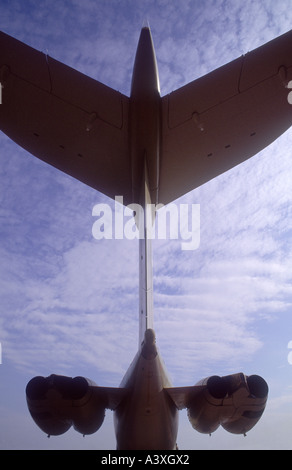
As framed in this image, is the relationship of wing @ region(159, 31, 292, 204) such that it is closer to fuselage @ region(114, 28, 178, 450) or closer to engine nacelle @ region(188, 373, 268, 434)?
fuselage @ region(114, 28, 178, 450)

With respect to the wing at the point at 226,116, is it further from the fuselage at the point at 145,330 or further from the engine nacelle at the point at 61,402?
the engine nacelle at the point at 61,402

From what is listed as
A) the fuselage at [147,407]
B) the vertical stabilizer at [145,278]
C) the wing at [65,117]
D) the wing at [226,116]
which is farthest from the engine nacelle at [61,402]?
the wing at [226,116]

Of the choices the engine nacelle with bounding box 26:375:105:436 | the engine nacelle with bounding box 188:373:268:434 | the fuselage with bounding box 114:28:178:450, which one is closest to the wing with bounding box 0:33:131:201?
the fuselage with bounding box 114:28:178:450

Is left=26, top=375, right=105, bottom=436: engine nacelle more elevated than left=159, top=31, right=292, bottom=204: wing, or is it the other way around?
left=159, top=31, right=292, bottom=204: wing

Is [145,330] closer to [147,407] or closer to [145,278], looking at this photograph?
[145,278]

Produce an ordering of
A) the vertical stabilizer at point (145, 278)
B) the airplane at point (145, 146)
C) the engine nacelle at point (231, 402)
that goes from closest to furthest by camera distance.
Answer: the engine nacelle at point (231, 402) → the airplane at point (145, 146) → the vertical stabilizer at point (145, 278)

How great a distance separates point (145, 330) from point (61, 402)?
5.45ft

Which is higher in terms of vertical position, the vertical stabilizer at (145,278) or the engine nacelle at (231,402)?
Result: the vertical stabilizer at (145,278)

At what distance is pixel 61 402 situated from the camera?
5113 millimetres

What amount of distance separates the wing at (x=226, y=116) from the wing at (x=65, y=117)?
44.6 inches

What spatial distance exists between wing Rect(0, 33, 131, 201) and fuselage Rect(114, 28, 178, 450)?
48cm

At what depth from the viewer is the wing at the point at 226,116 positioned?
6715 mm

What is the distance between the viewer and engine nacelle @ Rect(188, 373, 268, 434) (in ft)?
16.4

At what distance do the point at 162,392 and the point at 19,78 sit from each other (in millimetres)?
6570
